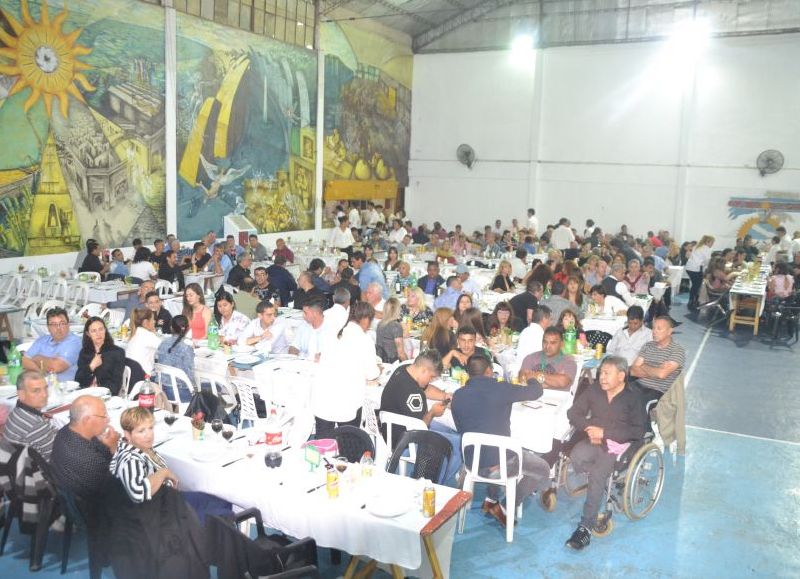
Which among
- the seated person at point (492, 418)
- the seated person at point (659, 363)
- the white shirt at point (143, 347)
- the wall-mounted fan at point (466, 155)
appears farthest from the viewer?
the wall-mounted fan at point (466, 155)

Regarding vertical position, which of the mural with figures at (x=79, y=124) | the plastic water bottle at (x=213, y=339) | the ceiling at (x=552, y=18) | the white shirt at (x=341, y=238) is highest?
the ceiling at (x=552, y=18)

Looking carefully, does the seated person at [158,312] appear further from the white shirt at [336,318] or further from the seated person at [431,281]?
the seated person at [431,281]

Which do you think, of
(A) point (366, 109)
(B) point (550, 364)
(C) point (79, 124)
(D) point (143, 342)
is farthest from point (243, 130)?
(B) point (550, 364)

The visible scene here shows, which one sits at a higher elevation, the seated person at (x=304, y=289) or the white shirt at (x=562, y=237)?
the white shirt at (x=562, y=237)

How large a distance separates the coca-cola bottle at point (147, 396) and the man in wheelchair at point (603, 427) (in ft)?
9.48

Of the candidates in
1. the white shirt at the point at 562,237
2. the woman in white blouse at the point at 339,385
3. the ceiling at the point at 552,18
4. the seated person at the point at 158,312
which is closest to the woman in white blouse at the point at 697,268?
the white shirt at the point at 562,237

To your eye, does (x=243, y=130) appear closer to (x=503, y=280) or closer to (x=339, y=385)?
(x=503, y=280)

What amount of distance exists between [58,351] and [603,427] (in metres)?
4.33

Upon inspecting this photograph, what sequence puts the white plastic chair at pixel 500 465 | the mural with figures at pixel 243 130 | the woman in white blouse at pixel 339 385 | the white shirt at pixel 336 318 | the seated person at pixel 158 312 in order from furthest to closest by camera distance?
the mural with figures at pixel 243 130
the seated person at pixel 158 312
the white shirt at pixel 336 318
the woman in white blouse at pixel 339 385
the white plastic chair at pixel 500 465

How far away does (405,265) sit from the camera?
10602mm

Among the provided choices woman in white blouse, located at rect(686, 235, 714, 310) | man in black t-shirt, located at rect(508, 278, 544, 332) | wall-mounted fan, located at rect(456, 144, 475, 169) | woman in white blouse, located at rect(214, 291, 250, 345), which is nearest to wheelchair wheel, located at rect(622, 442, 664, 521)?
man in black t-shirt, located at rect(508, 278, 544, 332)

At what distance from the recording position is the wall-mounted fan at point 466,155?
21125 mm

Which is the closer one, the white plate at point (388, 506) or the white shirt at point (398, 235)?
the white plate at point (388, 506)

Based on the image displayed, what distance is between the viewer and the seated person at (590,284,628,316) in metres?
9.15
